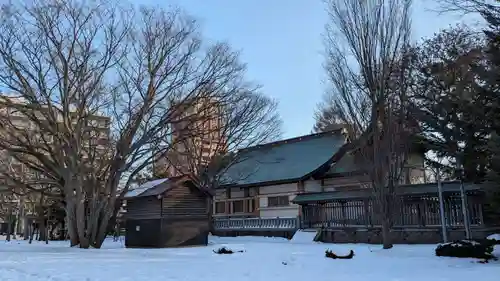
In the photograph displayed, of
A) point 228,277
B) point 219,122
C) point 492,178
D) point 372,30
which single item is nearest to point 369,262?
point 492,178

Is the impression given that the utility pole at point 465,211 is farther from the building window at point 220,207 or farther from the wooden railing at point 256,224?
the building window at point 220,207

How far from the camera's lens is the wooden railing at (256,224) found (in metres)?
27.4

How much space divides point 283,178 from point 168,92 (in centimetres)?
1189

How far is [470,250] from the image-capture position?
1159cm

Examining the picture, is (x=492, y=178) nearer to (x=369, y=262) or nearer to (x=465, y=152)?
(x=465, y=152)

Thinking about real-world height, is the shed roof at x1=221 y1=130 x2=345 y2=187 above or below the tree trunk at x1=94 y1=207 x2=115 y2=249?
above

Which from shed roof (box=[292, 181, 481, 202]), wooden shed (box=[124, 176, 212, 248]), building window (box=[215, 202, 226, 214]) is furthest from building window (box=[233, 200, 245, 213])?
wooden shed (box=[124, 176, 212, 248])

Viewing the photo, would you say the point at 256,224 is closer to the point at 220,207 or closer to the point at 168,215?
the point at 220,207

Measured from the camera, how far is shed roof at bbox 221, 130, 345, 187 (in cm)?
3108

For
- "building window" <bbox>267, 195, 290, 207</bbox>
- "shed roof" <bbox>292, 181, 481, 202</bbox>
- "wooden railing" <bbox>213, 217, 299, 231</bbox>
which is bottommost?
"wooden railing" <bbox>213, 217, 299, 231</bbox>

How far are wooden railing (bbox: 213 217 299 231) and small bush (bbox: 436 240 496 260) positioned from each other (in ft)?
48.9

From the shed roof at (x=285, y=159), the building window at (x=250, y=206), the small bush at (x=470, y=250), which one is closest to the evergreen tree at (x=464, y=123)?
the small bush at (x=470, y=250)

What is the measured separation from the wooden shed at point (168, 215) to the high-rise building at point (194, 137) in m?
2.19

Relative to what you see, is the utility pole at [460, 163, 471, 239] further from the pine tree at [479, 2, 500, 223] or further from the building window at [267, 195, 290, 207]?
the building window at [267, 195, 290, 207]
